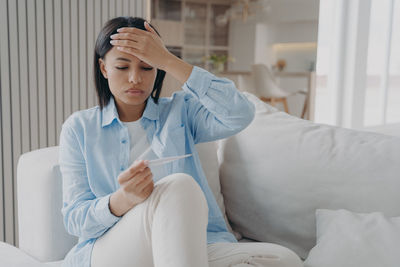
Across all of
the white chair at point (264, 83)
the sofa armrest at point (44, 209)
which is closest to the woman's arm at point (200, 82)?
the sofa armrest at point (44, 209)

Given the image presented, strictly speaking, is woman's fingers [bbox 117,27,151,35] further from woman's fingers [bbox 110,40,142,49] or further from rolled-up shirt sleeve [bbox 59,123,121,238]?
rolled-up shirt sleeve [bbox 59,123,121,238]

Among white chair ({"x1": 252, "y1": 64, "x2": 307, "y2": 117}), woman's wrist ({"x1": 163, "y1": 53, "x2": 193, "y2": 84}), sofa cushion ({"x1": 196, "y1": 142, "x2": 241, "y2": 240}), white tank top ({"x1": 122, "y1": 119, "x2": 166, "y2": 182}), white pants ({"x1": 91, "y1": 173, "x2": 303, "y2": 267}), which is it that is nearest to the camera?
white pants ({"x1": 91, "y1": 173, "x2": 303, "y2": 267})

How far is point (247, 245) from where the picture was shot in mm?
1150

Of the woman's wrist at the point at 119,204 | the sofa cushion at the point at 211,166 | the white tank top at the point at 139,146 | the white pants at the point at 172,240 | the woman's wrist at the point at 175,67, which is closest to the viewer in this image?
the white pants at the point at 172,240

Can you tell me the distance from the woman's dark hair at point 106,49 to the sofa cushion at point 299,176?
0.36m

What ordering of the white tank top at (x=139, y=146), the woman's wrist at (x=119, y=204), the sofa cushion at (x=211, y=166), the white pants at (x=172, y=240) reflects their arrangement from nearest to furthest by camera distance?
the white pants at (x=172, y=240) → the woman's wrist at (x=119, y=204) → the white tank top at (x=139, y=146) → the sofa cushion at (x=211, y=166)

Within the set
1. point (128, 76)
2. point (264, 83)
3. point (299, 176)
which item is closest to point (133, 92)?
point (128, 76)

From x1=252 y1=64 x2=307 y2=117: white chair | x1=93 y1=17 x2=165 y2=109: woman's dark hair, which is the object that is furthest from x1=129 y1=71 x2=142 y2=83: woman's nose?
x1=252 y1=64 x2=307 y2=117: white chair

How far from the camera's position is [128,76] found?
1251mm

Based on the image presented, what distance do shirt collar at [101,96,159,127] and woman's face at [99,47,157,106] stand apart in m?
0.05

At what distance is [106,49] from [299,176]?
0.71 metres

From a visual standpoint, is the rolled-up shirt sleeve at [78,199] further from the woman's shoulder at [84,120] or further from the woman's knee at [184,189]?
the woman's knee at [184,189]

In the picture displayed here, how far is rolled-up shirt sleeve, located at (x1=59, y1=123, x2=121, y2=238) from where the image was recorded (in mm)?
1139

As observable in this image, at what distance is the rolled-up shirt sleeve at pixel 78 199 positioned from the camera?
3.74 feet
